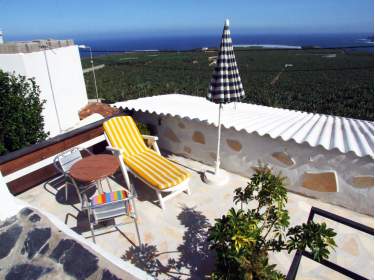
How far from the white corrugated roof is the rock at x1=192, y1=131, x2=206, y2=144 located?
47 centimetres

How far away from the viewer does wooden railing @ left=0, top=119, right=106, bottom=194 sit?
14.7 ft

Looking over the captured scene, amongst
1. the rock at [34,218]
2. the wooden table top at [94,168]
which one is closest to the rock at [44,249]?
the rock at [34,218]

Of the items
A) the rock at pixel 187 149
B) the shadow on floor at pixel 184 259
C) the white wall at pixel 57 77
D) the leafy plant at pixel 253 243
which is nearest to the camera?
the leafy plant at pixel 253 243

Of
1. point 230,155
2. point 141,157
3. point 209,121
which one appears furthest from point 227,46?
point 141,157

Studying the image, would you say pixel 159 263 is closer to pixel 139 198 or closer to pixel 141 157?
pixel 139 198

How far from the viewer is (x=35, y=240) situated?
249 centimetres

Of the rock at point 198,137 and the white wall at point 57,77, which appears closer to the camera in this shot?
the rock at point 198,137

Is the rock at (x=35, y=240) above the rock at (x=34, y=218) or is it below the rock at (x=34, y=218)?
below

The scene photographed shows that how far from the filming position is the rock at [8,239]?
94.7 inches

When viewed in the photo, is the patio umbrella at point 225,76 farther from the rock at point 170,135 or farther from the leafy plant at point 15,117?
the leafy plant at point 15,117

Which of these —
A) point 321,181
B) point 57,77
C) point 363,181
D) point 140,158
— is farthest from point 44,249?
point 57,77

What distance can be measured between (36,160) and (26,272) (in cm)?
312

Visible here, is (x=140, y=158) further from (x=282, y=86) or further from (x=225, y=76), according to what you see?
(x=282, y=86)

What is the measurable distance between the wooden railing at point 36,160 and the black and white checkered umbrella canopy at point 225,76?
305cm
